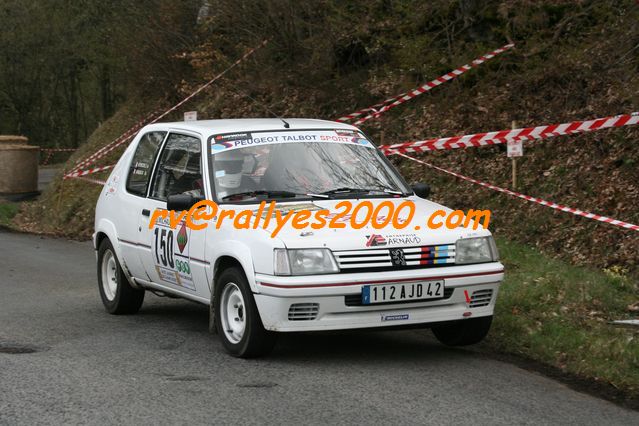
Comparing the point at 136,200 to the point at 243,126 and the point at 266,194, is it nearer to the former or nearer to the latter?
the point at 243,126

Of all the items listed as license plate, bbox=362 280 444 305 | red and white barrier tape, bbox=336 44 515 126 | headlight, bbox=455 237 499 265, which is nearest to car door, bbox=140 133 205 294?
license plate, bbox=362 280 444 305

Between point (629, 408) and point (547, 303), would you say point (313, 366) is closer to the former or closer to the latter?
point (629, 408)

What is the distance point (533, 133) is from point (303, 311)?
660 cm

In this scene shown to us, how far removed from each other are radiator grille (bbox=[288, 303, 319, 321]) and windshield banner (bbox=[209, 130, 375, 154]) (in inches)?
75.3

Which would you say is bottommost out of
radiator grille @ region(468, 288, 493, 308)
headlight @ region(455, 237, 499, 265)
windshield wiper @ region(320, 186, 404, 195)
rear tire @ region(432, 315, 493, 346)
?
rear tire @ region(432, 315, 493, 346)

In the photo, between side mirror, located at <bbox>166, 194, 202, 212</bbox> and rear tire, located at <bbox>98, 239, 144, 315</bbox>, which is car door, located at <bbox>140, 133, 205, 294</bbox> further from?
rear tire, located at <bbox>98, 239, 144, 315</bbox>

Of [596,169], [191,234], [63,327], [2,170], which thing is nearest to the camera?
[191,234]

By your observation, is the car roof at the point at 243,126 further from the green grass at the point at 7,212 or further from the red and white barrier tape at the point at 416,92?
the green grass at the point at 7,212

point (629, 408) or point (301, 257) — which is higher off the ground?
point (301, 257)

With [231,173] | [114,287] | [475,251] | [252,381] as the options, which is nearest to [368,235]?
[475,251]

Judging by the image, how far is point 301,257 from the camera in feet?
24.3

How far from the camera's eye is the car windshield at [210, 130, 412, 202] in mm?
8594

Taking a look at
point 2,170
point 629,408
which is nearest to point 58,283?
point 629,408

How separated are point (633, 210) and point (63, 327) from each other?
6.36m
